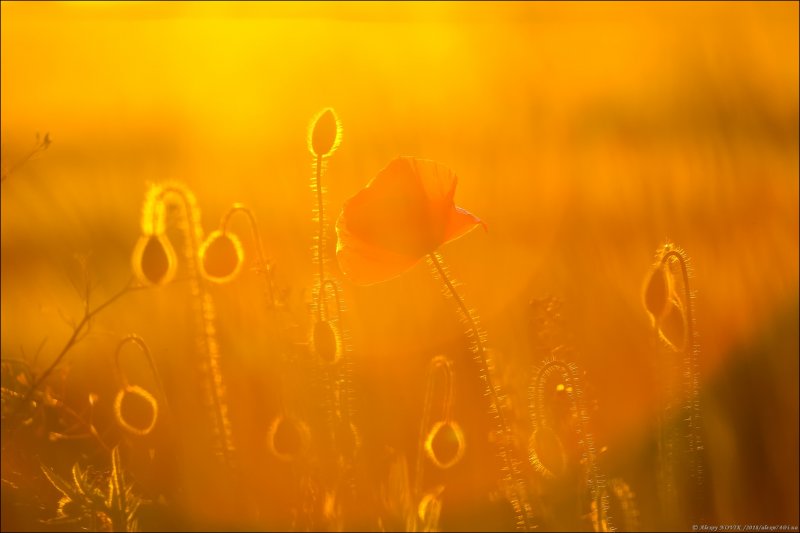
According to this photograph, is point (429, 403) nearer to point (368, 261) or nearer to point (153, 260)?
point (368, 261)

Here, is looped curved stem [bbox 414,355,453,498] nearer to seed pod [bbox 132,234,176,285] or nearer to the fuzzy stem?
the fuzzy stem

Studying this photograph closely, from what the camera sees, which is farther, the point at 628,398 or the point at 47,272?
the point at 47,272

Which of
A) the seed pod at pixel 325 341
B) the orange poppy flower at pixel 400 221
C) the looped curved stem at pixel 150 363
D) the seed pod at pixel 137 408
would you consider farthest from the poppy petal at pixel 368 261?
the seed pod at pixel 137 408

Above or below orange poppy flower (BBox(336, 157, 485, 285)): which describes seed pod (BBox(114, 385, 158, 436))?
below

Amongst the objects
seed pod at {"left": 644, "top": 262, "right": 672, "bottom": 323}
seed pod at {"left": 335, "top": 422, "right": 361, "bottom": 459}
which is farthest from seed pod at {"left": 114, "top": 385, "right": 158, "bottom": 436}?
seed pod at {"left": 644, "top": 262, "right": 672, "bottom": 323}

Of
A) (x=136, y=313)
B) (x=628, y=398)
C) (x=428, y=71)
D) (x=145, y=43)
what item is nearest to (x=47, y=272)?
(x=136, y=313)

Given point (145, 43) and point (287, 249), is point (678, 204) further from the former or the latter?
point (145, 43)

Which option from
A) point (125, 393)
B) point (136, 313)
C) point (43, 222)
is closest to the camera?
point (125, 393)

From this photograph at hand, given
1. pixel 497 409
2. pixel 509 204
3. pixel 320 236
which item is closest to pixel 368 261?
pixel 320 236
